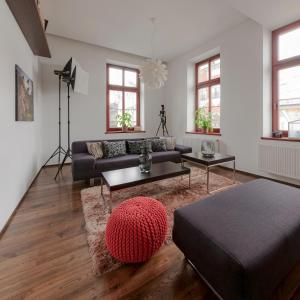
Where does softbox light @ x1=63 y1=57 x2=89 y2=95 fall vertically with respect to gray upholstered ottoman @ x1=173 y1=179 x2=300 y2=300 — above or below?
above

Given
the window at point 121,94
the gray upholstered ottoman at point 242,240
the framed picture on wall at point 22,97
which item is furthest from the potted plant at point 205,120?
the framed picture on wall at point 22,97

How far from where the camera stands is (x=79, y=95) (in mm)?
4504

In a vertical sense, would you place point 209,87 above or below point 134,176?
above

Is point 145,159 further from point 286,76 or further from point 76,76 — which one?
point 286,76

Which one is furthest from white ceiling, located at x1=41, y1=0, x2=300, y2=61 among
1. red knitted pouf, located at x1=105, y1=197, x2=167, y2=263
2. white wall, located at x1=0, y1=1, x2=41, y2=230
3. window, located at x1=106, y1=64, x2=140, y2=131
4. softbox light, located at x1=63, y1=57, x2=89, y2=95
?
red knitted pouf, located at x1=105, y1=197, x2=167, y2=263

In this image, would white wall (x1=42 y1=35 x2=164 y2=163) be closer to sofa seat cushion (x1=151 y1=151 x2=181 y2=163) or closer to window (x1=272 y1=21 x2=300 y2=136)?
sofa seat cushion (x1=151 y1=151 x2=181 y2=163)

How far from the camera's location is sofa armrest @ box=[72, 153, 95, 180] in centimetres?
296

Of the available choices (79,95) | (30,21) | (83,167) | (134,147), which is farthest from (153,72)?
(79,95)

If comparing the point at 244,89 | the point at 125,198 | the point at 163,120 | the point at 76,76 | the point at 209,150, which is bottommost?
the point at 125,198

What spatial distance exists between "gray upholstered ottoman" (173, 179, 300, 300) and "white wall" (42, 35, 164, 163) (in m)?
3.89

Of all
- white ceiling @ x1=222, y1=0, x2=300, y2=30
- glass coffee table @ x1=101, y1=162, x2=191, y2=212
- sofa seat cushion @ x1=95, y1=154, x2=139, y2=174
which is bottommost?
glass coffee table @ x1=101, y1=162, x2=191, y2=212

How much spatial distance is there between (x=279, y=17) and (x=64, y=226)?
4.30 meters

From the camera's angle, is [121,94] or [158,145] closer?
[158,145]

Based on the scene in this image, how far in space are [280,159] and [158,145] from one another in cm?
229
